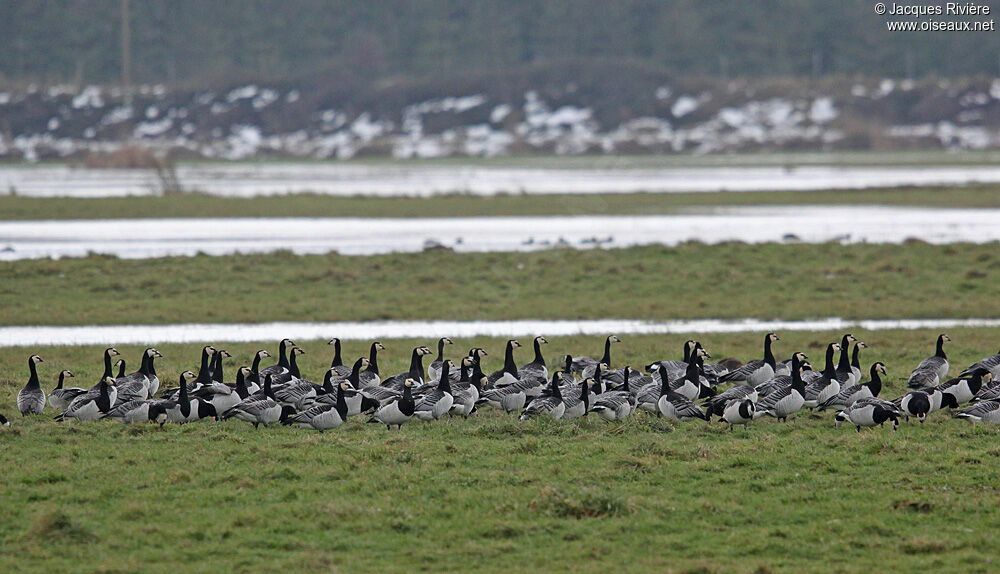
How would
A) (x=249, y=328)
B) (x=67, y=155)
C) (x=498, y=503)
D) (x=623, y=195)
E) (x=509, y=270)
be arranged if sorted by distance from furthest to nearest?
1. (x=67, y=155)
2. (x=623, y=195)
3. (x=509, y=270)
4. (x=249, y=328)
5. (x=498, y=503)

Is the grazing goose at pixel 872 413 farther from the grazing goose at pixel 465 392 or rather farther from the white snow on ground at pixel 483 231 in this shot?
the white snow on ground at pixel 483 231

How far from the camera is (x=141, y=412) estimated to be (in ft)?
48.6

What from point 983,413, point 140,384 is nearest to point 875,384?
point 983,413

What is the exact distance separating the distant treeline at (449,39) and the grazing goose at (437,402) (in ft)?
446

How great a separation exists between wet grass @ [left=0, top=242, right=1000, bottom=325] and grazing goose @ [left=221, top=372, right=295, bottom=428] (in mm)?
11989

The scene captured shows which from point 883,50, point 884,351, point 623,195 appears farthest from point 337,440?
point 883,50

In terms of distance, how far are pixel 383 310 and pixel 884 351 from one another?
12.9 meters

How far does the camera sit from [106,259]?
3459cm

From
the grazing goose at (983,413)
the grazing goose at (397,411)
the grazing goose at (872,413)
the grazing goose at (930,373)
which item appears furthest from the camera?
the grazing goose at (930,373)

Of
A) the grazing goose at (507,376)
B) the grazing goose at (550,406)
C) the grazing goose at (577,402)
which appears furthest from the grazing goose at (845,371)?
the grazing goose at (507,376)

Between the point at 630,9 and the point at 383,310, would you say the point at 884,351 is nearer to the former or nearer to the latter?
the point at 383,310

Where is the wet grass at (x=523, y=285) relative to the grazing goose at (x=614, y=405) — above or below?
above

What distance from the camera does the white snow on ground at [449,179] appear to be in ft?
220

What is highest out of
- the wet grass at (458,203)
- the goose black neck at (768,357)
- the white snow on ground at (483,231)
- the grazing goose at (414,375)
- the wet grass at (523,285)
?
the wet grass at (458,203)
